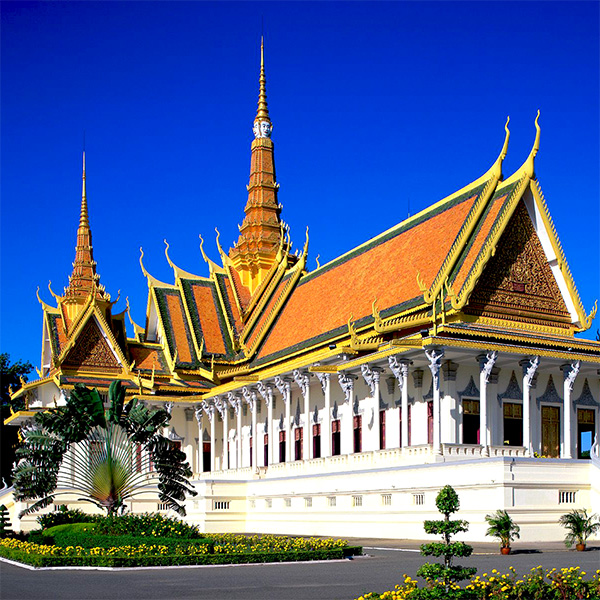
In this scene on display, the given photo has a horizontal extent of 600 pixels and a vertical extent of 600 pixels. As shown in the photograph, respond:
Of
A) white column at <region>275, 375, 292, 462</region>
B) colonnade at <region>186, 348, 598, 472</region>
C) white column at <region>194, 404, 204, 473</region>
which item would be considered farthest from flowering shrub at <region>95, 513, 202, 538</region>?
white column at <region>194, 404, 204, 473</region>

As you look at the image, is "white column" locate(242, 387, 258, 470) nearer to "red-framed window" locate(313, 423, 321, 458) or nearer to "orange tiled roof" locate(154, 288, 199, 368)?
"red-framed window" locate(313, 423, 321, 458)

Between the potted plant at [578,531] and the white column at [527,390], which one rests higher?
the white column at [527,390]

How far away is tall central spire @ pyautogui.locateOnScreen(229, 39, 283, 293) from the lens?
48.9 m

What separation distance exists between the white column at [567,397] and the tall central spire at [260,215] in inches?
881

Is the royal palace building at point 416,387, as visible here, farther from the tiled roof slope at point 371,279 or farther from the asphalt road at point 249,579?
the asphalt road at point 249,579

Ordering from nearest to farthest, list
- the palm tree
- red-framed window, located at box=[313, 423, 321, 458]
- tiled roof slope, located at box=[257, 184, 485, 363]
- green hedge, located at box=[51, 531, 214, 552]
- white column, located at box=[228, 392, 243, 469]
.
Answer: green hedge, located at box=[51, 531, 214, 552], the palm tree, tiled roof slope, located at box=[257, 184, 485, 363], red-framed window, located at box=[313, 423, 321, 458], white column, located at box=[228, 392, 243, 469]

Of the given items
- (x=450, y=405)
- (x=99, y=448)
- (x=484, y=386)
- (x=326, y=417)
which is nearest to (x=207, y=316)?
(x=326, y=417)

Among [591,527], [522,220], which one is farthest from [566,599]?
[522,220]

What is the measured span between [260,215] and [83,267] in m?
11.4

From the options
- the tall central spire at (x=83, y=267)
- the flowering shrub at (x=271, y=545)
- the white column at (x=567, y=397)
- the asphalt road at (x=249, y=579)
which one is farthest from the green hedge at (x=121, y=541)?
the tall central spire at (x=83, y=267)

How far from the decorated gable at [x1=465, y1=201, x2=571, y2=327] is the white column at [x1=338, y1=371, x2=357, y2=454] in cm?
527

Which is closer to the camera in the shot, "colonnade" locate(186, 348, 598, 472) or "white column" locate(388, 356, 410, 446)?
"colonnade" locate(186, 348, 598, 472)

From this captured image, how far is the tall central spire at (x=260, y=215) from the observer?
160 ft

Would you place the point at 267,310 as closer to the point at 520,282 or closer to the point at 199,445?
the point at 199,445
